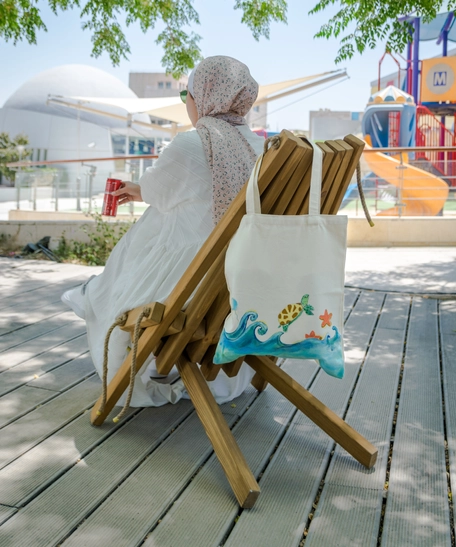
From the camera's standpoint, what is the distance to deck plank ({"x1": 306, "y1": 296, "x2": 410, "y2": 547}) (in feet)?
5.25

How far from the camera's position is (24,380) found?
8.77ft

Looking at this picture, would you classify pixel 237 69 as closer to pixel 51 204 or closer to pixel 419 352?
pixel 419 352

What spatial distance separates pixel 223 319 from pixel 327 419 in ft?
1.53

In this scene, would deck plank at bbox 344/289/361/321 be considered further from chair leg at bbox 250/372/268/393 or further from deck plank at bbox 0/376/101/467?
deck plank at bbox 0/376/101/467

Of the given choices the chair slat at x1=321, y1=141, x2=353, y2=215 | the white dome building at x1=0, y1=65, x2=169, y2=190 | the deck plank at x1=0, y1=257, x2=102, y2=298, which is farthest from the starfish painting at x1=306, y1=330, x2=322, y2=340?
the white dome building at x1=0, y1=65, x2=169, y2=190

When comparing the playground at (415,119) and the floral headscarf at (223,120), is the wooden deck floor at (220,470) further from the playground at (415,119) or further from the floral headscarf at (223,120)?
the playground at (415,119)

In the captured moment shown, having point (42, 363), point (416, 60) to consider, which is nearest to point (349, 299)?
point (42, 363)

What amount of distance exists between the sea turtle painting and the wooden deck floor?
1.73ft

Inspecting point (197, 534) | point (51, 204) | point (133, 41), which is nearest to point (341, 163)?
point (197, 534)

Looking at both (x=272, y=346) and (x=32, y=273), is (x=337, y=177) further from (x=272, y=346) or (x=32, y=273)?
(x=32, y=273)

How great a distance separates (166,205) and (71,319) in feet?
5.71

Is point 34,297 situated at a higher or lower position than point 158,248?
lower

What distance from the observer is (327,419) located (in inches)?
78.5

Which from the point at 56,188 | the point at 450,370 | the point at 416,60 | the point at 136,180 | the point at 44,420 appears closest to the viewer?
the point at 44,420
